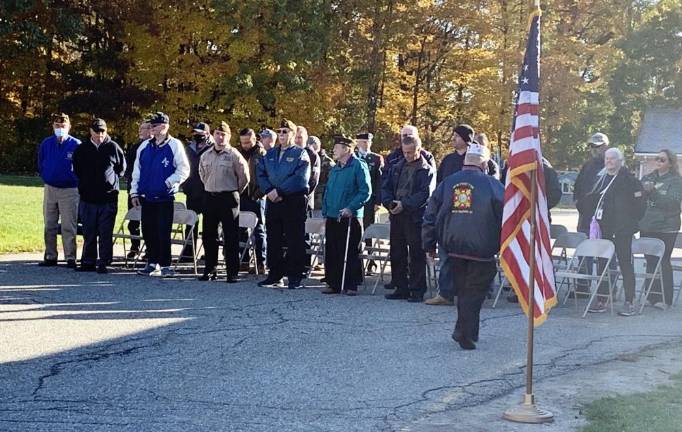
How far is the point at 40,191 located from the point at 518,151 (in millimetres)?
26987

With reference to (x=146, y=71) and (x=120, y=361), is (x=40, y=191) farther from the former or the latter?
(x=120, y=361)

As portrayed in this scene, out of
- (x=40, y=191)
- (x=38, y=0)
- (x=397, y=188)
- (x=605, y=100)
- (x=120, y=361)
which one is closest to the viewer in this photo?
(x=120, y=361)

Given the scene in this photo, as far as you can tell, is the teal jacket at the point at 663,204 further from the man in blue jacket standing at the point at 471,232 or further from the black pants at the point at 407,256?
the man in blue jacket standing at the point at 471,232

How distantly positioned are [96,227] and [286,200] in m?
2.97

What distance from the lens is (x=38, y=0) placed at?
4284cm

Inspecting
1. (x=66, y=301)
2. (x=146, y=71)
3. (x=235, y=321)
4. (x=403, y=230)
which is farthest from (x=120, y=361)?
(x=146, y=71)

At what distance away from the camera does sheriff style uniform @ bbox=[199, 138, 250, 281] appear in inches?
556

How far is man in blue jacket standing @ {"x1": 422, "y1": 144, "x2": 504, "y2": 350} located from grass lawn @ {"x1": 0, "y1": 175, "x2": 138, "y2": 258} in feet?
29.7

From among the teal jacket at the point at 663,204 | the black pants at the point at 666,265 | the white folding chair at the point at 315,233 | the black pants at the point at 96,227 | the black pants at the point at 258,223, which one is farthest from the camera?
the black pants at the point at 258,223

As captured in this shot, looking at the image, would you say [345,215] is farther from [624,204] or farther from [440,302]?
[624,204]

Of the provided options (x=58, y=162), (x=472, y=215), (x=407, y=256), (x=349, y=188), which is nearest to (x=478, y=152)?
(x=472, y=215)

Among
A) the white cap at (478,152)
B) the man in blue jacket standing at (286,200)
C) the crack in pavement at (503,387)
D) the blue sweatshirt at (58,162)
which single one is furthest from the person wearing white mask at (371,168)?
the crack in pavement at (503,387)

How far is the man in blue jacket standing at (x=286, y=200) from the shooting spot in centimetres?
1366

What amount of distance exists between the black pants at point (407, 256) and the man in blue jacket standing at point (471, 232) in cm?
312
